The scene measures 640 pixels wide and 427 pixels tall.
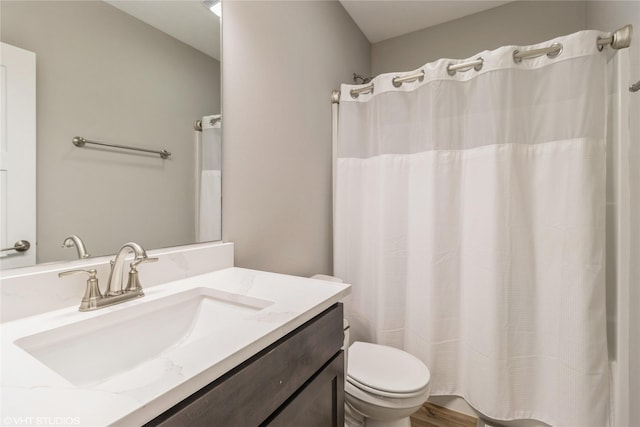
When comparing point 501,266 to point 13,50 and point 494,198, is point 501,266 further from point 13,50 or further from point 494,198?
point 13,50

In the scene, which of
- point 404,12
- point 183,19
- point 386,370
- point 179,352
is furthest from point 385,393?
point 404,12

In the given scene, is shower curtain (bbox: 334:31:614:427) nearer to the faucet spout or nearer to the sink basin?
the sink basin

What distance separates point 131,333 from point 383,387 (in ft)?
3.17

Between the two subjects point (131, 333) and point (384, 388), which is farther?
point (384, 388)

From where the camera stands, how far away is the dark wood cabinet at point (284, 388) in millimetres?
483

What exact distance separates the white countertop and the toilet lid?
25.8 inches

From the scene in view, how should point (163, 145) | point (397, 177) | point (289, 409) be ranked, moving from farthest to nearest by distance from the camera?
point (397, 177) < point (163, 145) < point (289, 409)

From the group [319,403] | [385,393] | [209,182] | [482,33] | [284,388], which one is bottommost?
[385,393]

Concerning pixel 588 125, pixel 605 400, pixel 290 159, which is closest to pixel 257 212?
pixel 290 159

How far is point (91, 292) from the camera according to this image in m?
0.74

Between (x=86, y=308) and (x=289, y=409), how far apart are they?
53 centimetres

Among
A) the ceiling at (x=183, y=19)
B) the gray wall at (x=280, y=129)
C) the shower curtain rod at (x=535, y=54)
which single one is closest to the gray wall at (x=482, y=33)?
the gray wall at (x=280, y=129)

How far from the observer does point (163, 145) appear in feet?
3.33

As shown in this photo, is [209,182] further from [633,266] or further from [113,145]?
[633,266]
